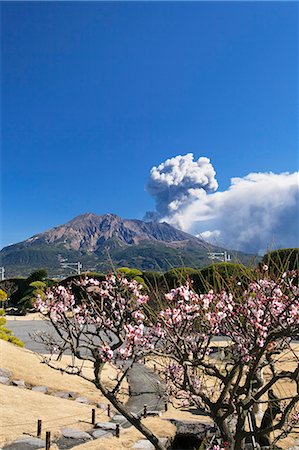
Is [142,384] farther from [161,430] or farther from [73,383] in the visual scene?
[161,430]

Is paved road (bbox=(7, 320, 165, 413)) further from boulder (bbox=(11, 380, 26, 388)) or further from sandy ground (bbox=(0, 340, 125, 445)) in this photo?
boulder (bbox=(11, 380, 26, 388))

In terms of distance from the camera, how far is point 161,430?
899 cm

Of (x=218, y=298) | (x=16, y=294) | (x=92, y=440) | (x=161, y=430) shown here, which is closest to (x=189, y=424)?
(x=161, y=430)

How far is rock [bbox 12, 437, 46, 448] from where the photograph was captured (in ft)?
26.5

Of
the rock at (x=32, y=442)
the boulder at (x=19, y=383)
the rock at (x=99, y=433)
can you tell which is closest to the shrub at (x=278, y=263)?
the rock at (x=99, y=433)

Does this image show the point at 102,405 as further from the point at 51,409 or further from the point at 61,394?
the point at 61,394

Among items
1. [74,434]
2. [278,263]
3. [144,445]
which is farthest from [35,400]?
[278,263]

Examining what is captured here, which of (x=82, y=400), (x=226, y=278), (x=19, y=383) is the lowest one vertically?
(x=82, y=400)

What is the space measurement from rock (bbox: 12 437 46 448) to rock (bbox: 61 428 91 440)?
66 cm

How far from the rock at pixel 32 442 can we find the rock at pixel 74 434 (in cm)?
66

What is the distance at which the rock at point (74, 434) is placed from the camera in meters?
8.73

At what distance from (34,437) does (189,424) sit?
3446 mm

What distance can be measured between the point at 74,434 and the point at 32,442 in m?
0.99

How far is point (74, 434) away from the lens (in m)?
8.84
